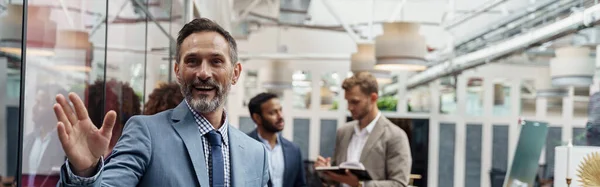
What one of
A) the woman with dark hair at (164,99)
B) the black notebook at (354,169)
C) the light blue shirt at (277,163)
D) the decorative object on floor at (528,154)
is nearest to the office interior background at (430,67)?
the decorative object on floor at (528,154)

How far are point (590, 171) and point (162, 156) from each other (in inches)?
118

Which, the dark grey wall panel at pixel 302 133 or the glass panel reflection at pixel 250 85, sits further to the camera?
the glass panel reflection at pixel 250 85

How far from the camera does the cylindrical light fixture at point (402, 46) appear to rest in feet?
22.6

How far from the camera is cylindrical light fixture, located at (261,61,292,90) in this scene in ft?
32.6

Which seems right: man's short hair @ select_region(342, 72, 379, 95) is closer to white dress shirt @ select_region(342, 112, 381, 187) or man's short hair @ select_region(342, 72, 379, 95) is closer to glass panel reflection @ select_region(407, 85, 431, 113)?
white dress shirt @ select_region(342, 112, 381, 187)

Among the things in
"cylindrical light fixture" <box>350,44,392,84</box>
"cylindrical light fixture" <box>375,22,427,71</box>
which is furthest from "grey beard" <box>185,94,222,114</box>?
"cylindrical light fixture" <box>350,44,392,84</box>

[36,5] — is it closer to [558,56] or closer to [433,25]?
[558,56]

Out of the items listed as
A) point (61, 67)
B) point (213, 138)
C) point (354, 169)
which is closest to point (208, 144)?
point (213, 138)

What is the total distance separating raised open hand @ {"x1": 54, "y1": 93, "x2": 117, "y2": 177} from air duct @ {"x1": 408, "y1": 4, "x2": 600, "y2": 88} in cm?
575

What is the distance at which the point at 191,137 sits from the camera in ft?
5.94

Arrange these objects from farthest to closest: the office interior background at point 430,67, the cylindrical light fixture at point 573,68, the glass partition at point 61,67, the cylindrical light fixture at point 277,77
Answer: the cylindrical light fixture at point 277,77, the cylindrical light fixture at point 573,68, the office interior background at point 430,67, the glass partition at point 61,67

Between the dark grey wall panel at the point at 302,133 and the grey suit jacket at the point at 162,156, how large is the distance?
324 inches

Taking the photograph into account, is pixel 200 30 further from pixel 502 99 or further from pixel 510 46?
pixel 502 99

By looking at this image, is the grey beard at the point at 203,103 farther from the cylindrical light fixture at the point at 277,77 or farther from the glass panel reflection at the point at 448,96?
the glass panel reflection at the point at 448,96
